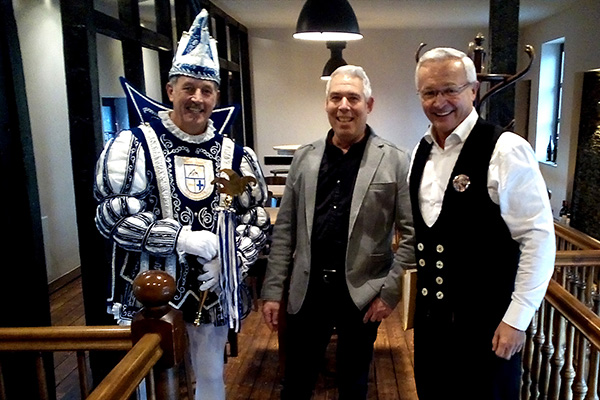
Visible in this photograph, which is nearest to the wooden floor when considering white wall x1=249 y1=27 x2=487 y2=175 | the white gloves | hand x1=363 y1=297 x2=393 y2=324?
hand x1=363 y1=297 x2=393 y2=324

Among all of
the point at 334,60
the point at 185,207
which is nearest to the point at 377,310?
the point at 185,207

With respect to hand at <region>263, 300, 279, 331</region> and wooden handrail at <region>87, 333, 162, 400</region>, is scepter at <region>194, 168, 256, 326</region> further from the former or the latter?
wooden handrail at <region>87, 333, 162, 400</region>

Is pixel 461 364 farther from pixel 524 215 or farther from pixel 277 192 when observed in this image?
A: pixel 277 192

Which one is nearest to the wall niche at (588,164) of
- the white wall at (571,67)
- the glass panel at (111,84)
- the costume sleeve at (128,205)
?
the white wall at (571,67)

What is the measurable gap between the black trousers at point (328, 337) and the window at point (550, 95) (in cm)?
505

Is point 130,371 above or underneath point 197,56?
underneath

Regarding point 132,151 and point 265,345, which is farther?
point 265,345

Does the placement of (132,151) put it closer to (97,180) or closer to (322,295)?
(97,180)

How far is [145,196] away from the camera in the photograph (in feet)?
5.27

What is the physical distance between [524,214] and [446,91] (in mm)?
370

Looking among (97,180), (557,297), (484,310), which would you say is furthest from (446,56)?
(97,180)

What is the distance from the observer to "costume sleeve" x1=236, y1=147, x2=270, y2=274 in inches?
67.6

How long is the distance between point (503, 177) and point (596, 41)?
4204 mm

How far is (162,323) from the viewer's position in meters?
1.17
